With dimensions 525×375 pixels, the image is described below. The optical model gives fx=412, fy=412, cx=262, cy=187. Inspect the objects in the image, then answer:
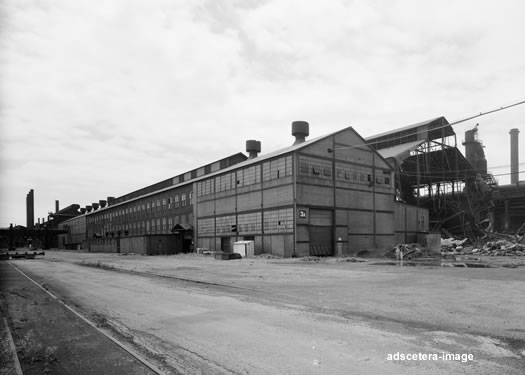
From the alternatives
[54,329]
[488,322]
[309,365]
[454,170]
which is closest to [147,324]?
[54,329]

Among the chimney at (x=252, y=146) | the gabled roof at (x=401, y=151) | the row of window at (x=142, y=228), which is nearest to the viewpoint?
the gabled roof at (x=401, y=151)

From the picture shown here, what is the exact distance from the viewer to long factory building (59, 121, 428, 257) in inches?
1634

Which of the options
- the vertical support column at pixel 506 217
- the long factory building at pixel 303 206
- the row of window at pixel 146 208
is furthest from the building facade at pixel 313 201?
the vertical support column at pixel 506 217

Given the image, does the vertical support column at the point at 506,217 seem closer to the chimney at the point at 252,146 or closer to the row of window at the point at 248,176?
the chimney at the point at 252,146

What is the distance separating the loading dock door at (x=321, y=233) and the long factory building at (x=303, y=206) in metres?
0.10

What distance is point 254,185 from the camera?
1857 inches

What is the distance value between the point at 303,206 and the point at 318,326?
107 feet

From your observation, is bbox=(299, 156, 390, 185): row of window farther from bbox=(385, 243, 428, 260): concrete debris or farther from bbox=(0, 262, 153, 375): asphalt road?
bbox=(0, 262, 153, 375): asphalt road

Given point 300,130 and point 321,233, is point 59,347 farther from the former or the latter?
point 300,130

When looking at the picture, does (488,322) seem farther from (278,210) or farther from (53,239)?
(53,239)

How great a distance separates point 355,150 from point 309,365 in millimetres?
42954

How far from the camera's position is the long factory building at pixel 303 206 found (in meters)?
41.5

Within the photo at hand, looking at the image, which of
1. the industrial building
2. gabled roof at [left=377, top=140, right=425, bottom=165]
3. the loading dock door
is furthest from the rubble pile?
gabled roof at [left=377, top=140, right=425, bottom=165]

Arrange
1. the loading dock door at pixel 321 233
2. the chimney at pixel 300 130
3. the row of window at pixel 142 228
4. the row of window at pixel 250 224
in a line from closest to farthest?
the row of window at pixel 250 224, the loading dock door at pixel 321 233, the chimney at pixel 300 130, the row of window at pixel 142 228
